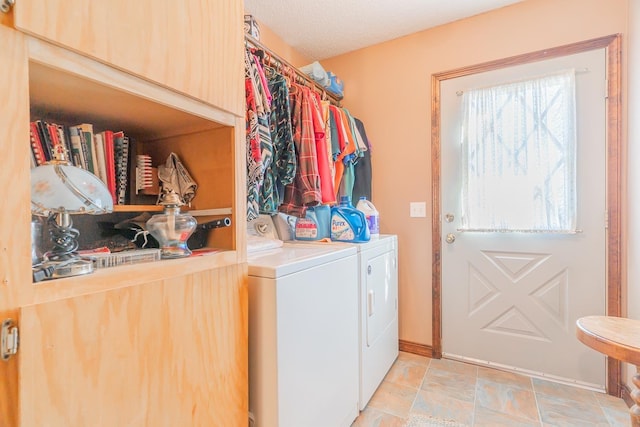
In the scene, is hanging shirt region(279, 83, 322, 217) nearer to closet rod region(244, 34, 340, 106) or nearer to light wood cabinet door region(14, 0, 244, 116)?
closet rod region(244, 34, 340, 106)

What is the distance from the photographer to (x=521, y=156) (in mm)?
1961

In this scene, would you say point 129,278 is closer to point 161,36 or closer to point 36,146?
point 36,146

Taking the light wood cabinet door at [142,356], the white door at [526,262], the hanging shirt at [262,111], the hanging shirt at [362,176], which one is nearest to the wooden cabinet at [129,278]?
the light wood cabinet door at [142,356]

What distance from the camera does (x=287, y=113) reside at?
1646 millimetres

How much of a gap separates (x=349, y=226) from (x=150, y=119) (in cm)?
114

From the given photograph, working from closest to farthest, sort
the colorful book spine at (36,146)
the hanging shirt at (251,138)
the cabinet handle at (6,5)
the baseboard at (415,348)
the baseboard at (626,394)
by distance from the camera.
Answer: the cabinet handle at (6,5) < the colorful book spine at (36,146) < the hanging shirt at (251,138) < the baseboard at (626,394) < the baseboard at (415,348)

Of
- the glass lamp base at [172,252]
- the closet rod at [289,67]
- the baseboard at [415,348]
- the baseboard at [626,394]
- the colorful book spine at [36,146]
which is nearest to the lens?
the colorful book spine at [36,146]

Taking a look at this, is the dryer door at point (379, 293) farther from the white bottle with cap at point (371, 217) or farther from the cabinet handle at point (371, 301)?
the white bottle with cap at point (371, 217)

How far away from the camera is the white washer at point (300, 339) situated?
1033mm

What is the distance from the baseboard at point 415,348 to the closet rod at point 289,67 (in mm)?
2054

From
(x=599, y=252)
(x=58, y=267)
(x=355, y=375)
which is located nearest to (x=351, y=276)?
(x=355, y=375)

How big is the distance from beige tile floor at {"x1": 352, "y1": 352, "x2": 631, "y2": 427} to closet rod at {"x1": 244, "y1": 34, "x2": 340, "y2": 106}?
6.76 ft

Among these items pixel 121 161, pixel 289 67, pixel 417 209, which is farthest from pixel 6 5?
pixel 417 209

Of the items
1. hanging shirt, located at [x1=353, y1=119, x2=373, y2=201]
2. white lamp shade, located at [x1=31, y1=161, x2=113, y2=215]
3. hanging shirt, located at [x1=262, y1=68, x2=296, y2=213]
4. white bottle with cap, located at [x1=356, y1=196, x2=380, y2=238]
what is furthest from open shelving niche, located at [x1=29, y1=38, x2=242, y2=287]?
hanging shirt, located at [x1=353, y1=119, x2=373, y2=201]
